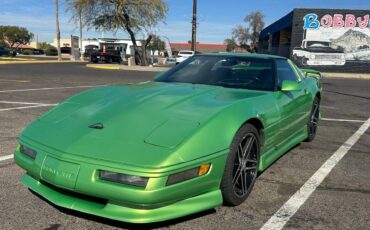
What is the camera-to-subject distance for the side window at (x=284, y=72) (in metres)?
4.71

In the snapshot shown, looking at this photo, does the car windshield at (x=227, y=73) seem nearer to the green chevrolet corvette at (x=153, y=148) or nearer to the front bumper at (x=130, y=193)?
the green chevrolet corvette at (x=153, y=148)

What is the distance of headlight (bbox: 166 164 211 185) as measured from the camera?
2.71 m

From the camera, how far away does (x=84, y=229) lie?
2943 mm

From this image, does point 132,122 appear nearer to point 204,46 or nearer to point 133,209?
point 133,209

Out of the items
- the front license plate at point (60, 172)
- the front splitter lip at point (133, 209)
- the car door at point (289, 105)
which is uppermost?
the car door at point (289, 105)

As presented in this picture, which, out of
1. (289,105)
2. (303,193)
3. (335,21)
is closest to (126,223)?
(303,193)

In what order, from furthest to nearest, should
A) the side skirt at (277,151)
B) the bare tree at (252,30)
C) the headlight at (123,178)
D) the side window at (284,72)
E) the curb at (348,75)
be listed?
the bare tree at (252,30), the curb at (348,75), the side window at (284,72), the side skirt at (277,151), the headlight at (123,178)

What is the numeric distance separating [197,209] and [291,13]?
101ft

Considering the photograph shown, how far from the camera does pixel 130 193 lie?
8.64ft

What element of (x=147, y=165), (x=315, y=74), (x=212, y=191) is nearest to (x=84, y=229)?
(x=147, y=165)

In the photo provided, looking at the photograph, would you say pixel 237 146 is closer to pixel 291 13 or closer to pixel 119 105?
pixel 119 105

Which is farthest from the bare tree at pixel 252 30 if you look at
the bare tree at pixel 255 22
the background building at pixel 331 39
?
the background building at pixel 331 39

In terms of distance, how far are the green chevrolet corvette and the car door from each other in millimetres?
40

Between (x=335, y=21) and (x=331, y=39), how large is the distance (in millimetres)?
1339
